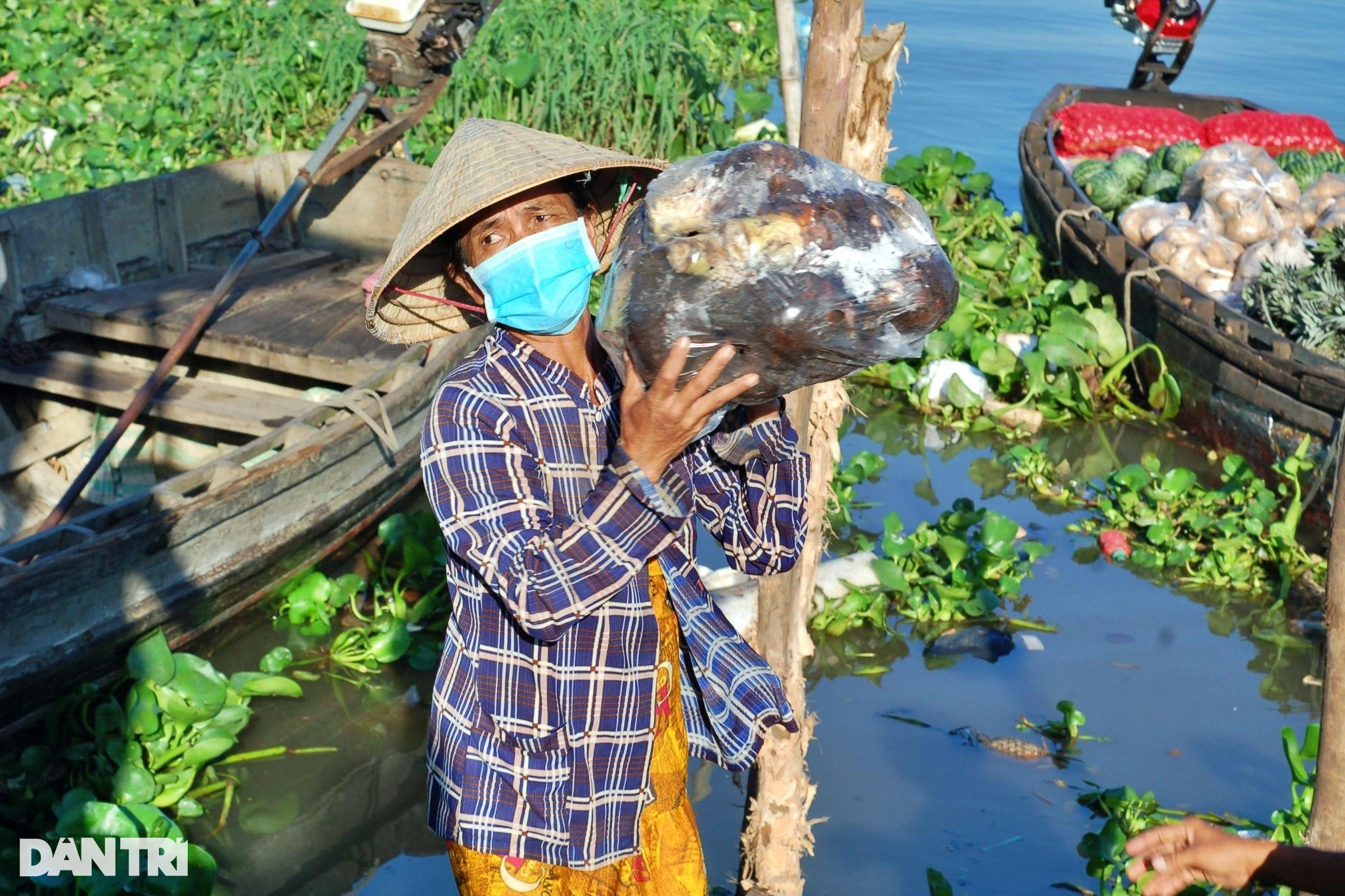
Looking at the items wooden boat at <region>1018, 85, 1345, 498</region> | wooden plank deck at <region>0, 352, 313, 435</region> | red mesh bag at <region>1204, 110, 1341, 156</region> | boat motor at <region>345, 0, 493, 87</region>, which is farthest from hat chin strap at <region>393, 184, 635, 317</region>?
red mesh bag at <region>1204, 110, 1341, 156</region>

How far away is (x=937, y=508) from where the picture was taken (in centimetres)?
520

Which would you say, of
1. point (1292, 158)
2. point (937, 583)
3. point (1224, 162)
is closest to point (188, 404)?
point (937, 583)

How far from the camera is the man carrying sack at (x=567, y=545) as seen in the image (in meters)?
1.56

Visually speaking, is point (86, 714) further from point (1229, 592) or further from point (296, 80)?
point (296, 80)

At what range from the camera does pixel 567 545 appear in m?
1.56

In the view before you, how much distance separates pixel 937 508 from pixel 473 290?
3580 mm

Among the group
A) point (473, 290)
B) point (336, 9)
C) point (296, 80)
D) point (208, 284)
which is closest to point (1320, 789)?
point (473, 290)

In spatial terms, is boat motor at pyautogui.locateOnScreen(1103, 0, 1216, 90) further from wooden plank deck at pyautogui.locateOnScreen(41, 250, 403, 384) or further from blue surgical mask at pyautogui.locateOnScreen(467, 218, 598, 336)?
blue surgical mask at pyautogui.locateOnScreen(467, 218, 598, 336)

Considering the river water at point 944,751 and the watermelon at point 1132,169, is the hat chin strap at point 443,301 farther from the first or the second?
the watermelon at point 1132,169

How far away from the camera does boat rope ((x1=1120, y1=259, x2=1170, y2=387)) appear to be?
584cm

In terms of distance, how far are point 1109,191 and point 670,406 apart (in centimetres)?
626

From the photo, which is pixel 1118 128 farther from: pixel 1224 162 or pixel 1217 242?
pixel 1217 242

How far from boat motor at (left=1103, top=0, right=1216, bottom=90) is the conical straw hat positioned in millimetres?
7542

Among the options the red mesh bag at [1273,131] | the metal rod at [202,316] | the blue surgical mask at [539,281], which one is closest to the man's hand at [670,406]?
the blue surgical mask at [539,281]
